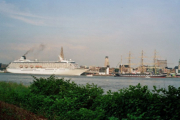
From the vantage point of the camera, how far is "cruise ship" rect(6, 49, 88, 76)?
272ft

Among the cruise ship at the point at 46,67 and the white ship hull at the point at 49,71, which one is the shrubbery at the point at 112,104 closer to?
the white ship hull at the point at 49,71

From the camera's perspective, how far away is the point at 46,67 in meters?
86.7

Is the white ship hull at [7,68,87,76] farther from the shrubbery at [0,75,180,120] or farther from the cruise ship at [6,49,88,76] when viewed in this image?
the shrubbery at [0,75,180,120]

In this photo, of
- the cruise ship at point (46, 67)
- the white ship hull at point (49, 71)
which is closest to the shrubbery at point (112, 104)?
the white ship hull at point (49, 71)

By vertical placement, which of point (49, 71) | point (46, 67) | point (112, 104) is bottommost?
point (112, 104)

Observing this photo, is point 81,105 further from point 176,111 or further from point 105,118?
point 176,111

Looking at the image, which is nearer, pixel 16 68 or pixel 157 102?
pixel 157 102

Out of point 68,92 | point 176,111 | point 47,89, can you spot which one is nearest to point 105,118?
point 176,111

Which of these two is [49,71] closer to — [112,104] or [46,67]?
[46,67]

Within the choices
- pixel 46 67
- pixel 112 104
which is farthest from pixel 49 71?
pixel 112 104

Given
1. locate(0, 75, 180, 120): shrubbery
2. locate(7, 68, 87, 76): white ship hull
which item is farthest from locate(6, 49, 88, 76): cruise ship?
locate(0, 75, 180, 120): shrubbery

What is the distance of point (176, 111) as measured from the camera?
5.51 meters

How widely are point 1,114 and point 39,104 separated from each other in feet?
6.30

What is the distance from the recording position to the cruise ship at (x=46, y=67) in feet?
272
